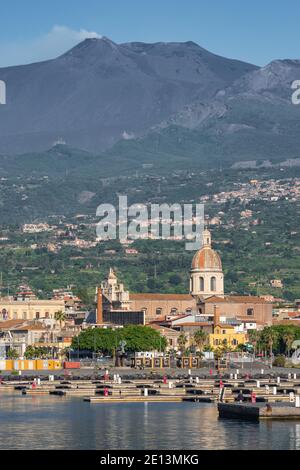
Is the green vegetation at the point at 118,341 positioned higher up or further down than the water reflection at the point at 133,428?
higher up

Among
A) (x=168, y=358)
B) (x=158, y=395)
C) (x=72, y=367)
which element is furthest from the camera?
(x=168, y=358)

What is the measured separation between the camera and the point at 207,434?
8719 centimetres

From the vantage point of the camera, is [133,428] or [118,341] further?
[118,341]

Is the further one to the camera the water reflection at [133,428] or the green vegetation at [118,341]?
the green vegetation at [118,341]

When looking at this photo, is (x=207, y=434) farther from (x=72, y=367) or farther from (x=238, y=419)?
(x=72, y=367)

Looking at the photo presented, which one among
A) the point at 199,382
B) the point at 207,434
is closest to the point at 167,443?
the point at 207,434

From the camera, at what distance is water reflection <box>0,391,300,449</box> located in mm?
82625

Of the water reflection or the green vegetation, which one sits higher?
the green vegetation

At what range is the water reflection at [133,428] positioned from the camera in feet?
271

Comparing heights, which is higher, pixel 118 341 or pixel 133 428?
pixel 118 341

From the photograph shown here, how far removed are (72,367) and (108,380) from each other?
36.3 meters

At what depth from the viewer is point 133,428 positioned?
298 feet

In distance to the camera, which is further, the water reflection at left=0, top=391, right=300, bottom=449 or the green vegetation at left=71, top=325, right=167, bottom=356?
the green vegetation at left=71, top=325, right=167, bottom=356
